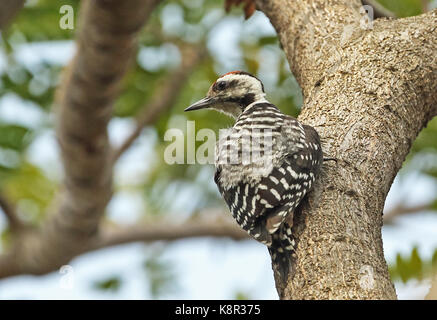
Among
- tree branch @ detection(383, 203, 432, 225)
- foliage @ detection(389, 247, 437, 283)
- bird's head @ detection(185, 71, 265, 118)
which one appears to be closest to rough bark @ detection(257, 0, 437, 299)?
bird's head @ detection(185, 71, 265, 118)

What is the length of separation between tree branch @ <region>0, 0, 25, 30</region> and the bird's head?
1251 millimetres

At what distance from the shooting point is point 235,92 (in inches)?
151

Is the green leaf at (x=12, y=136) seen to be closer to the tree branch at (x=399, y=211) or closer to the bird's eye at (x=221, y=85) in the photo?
the bird's eye at (x=221, y=85)

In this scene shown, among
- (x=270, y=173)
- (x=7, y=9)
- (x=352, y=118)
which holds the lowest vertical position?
(x=270, y=173)

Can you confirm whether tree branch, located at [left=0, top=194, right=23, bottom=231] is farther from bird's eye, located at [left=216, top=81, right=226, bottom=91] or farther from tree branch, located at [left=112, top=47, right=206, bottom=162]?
bird's eye, located at [left=216, top=81, right=226, bottom=91]

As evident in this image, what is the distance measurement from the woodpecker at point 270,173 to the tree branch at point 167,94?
285 centimetres

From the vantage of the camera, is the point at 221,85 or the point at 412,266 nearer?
the point at 412,266

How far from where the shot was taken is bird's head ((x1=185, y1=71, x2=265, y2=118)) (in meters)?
3.82

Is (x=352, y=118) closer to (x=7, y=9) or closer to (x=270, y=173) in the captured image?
(x=270, y=173)

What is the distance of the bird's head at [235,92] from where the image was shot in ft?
12.5

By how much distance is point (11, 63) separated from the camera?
5441mm

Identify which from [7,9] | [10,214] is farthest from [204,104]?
[10,214]

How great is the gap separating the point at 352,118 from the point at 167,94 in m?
3.53
